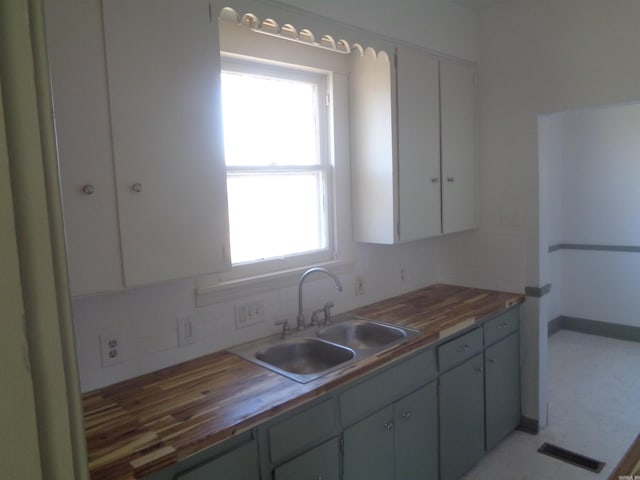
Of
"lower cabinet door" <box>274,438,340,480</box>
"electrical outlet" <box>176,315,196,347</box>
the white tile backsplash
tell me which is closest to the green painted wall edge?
the white tile backsplash

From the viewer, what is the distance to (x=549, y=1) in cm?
288

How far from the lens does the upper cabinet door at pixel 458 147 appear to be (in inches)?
119

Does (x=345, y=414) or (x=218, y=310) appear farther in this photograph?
(x=218, y=310)

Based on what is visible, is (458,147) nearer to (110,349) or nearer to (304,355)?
(304,355)

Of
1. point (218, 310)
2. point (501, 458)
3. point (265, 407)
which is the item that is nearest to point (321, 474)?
point (265, 407)

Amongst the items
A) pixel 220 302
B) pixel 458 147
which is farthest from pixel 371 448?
pixel 458 147

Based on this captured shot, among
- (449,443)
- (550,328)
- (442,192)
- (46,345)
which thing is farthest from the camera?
(550,328)

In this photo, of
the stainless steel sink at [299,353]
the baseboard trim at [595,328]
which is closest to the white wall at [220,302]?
the stainless steel sink at [299,353]

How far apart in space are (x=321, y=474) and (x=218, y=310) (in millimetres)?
847

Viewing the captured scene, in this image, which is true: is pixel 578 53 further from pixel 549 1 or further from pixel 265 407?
pixel 265 407

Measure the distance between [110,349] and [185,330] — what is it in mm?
325

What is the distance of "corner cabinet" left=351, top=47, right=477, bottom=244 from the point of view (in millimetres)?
2691

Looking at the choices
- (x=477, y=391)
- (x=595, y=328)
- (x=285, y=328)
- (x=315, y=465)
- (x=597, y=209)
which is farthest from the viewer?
(x=595, y=328)

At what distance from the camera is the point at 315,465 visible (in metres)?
1.79
